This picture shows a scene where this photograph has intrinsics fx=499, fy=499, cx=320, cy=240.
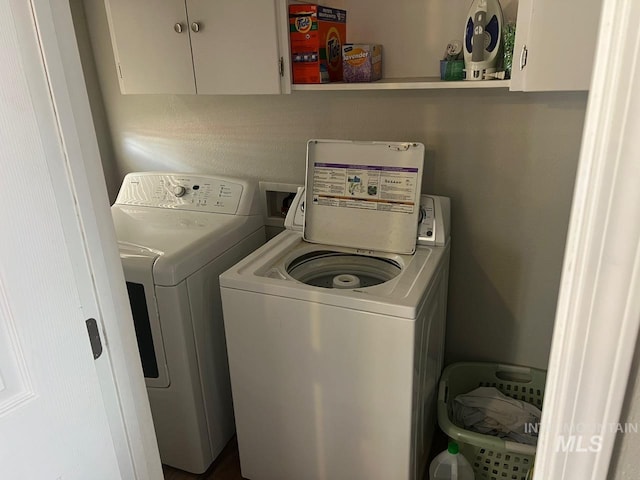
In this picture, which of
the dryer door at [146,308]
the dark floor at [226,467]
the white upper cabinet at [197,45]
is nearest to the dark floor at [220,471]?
the dark floor at [226,467]

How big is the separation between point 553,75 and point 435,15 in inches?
24.8

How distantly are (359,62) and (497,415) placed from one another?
4.58 ft

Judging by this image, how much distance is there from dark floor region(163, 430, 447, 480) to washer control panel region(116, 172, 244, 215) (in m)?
0.99

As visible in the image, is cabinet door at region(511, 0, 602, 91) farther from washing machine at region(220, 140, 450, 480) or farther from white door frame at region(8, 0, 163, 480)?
white door frame at region(8, 0, 163, 480)

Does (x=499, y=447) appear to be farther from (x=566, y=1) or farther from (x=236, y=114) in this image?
(x=236, y=114)

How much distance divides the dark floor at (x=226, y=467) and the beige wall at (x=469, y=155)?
38 centimetres

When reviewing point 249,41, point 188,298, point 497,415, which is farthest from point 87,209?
point 497,415

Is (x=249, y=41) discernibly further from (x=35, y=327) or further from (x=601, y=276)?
(x=601, y=276)

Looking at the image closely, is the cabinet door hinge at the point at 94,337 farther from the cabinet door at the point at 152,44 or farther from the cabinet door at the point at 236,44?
the cabinet door at the point at 152,44

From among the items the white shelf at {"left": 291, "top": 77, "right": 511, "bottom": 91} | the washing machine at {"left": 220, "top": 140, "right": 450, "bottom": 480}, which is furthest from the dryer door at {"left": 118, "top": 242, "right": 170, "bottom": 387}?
the white shelf at {"left": 291, "top": 77, "right": 511, "bottom": 91}

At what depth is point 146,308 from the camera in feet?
5.69

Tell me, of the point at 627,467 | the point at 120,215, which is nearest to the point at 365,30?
the point at 120,215

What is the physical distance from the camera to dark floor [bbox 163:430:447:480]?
194 cm

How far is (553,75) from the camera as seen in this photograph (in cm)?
127
